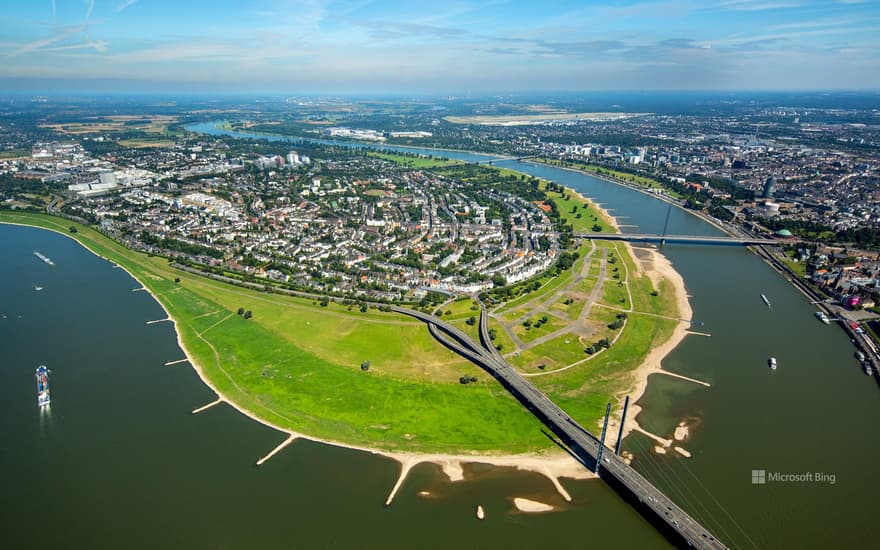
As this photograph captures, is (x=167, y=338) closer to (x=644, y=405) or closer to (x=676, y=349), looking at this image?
(x=644, y=405)

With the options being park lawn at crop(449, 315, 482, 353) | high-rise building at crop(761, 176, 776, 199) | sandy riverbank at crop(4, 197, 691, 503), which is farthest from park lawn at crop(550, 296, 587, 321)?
high-rise building at crop(761, 176, 776, 199)

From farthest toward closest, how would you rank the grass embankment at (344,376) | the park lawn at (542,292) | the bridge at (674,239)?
the bridge at (674,239) → the park lawn at (542,292) → the grass embankment at (344,376)

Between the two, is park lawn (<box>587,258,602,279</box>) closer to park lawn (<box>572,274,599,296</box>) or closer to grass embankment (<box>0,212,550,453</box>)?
park lawn (<box>572,274,599,296</box>)

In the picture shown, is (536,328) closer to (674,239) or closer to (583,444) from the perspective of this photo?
(583,444)

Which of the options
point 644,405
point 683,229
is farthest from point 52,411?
point 683,229

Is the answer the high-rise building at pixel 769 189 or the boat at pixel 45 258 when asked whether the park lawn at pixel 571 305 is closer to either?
the boat at pixel 45 258

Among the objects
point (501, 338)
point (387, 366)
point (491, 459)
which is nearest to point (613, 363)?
point (501, 338)
